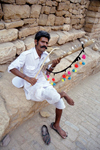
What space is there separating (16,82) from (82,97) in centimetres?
217

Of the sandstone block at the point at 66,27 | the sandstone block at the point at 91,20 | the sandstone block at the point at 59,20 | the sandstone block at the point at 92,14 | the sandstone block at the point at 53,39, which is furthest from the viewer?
the sandstone block at the point at 91,20

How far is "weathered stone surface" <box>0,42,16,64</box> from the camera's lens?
107 inches

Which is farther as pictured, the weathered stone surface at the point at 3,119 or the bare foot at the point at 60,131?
the bare foot at the point at 60,131

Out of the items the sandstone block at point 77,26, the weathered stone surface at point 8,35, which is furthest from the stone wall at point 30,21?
the sandstone block at point 77,26

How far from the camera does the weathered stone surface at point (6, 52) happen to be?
8.91 ft

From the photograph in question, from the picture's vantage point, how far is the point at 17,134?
90.1 inches

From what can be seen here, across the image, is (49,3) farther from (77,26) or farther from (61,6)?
(77,26)

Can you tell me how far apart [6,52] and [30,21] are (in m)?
→ 1.25

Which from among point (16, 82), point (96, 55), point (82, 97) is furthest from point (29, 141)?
point (96, 55)

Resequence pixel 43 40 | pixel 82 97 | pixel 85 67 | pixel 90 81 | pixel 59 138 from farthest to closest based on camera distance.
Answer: pixel 90 81 → pixel 85 67 → pixel 82 97 → pixel 59 138 → pixel 43 40

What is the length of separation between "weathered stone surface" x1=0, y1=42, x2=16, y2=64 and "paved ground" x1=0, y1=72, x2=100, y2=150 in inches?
59.0

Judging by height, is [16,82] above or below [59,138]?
above

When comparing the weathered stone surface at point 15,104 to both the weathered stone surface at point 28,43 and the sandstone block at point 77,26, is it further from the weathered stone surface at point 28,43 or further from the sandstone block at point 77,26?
the sandstone block at point 77,26

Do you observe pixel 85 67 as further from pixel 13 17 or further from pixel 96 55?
pixel 13 17
